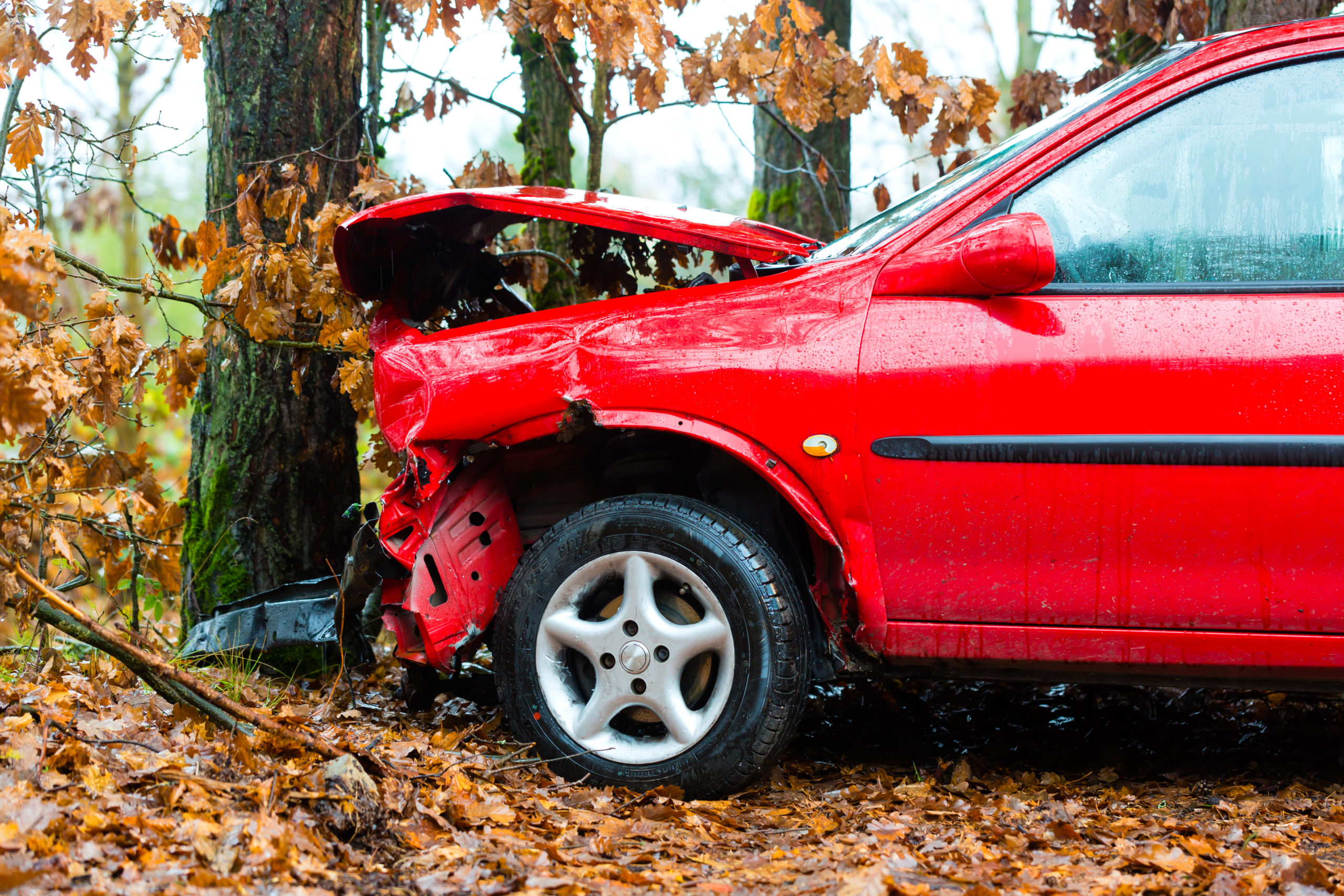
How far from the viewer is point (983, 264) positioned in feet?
8.11

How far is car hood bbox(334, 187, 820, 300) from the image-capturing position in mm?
2910

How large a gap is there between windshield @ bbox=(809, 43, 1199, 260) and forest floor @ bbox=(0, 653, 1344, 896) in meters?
1.54

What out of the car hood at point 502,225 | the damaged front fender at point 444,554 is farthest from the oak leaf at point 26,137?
the damaged front fender at point 444,554

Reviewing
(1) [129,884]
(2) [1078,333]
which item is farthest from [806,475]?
(1) [129,884]

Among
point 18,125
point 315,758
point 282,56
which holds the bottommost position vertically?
point 315,758

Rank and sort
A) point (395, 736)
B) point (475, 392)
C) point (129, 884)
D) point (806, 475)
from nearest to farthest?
point (129, 884) < point (806, 475) < point (475, 392) < point (395, 736)

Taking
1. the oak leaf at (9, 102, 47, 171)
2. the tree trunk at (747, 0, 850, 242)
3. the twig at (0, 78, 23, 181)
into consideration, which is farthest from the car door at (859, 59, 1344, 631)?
the tree trunk at (747, 0, 850, 242)

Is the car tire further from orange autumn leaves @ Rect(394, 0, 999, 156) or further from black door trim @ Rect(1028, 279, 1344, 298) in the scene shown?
orange autumn leaves @ Rect(394, 0, 999, 156)

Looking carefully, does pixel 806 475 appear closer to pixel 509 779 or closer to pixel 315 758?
pixel 509 779

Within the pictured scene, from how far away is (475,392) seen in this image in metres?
2.82

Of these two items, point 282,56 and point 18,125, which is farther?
point 282,56

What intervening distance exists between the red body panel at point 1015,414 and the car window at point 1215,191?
7 cm

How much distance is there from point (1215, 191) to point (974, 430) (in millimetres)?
890

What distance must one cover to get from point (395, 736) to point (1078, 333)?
91.7 inches
